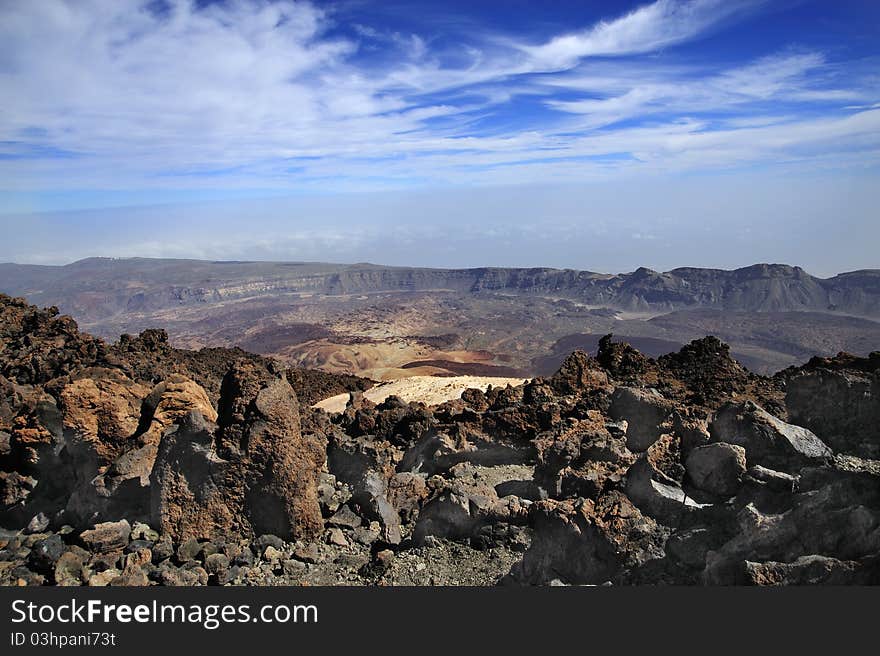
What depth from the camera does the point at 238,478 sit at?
883cm

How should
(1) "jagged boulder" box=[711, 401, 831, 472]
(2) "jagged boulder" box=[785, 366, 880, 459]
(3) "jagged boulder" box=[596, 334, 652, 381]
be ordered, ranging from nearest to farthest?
(1) "jagged boulder" box=[711, 401, 831, 472] → (2) "jagged boulder" box=[785, 366, 880, 459] → (3) "jagged boulder" box=[596, 334, 652, 381]

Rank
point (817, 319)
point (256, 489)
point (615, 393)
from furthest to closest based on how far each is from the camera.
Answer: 1. point (817, 319)
2. point (615, 393)
3. point (256, 489)

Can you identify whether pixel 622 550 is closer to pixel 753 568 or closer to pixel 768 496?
pixel 753 568

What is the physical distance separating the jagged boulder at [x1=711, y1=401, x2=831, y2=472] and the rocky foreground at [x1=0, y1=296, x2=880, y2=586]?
3cm

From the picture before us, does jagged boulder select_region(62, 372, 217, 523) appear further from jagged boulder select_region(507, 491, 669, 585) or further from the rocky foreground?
jagged boulder select_region(507, 491, 669, 585)

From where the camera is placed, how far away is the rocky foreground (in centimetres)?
659

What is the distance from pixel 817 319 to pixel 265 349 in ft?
300

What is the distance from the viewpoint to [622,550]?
22.3 ft

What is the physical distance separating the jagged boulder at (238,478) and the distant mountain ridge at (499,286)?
122739 mm

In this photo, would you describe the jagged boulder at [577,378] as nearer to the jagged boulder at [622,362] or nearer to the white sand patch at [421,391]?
the jagged boulder at [622,362]

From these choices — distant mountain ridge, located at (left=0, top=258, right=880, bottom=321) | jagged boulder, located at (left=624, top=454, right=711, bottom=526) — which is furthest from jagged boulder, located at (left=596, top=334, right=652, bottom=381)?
distant mountain ridge, located at (left=0, top=258, right=880, bottom=321)

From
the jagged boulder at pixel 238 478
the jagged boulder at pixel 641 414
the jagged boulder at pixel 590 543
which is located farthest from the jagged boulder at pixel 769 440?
the jagged boulder at pixel 238 478

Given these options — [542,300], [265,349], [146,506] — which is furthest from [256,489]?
[542,300]

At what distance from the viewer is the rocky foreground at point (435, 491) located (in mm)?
6586
